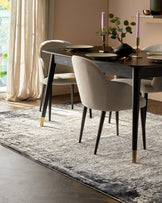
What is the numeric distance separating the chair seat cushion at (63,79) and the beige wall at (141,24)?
4.56ft

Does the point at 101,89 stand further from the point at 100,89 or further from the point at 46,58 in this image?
the point at 46,58

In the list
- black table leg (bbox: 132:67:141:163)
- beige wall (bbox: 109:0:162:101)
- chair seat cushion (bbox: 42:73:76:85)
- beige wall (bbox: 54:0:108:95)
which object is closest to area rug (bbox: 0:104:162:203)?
black table leg (bbox: 132:67:141:163)

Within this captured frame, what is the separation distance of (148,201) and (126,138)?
53.0 inches

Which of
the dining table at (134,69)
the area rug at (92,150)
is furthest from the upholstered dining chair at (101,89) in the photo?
the area rug at (92,150)

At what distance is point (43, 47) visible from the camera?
4.85m

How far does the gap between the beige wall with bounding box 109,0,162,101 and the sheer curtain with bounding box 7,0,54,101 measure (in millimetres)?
985

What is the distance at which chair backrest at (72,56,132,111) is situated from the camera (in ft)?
11.3

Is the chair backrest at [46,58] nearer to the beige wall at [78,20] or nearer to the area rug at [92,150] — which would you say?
the area rug at [92,150]

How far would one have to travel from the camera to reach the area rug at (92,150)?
2951mm

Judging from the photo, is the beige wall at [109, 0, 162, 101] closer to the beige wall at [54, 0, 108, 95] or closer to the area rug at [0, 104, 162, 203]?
the beige wall at [54, 0, 108, 95]

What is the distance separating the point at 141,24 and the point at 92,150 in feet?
8.70

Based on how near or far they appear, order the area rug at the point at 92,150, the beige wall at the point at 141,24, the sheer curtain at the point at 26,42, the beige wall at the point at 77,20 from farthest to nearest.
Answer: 1. the beige wall at the point at 77,20
2. the beige wall at the point at 141,24
3. the sheer curtain at the point at 26,42
4. the area rug at the point at 92,150

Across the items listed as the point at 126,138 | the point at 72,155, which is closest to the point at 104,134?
the point at 126,138

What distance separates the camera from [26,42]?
18.1 feet
